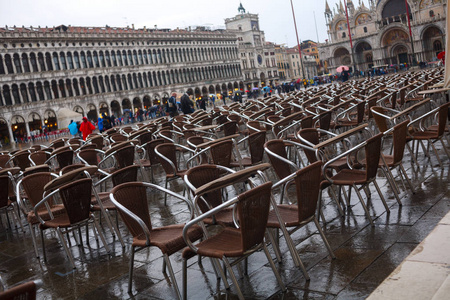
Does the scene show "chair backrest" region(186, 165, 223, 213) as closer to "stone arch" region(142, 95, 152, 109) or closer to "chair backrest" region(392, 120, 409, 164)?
"chair backrest" region(392, 120, 409, 164)

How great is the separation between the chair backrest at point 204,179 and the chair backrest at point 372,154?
138 cm

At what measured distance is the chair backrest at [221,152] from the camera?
5.90 meters

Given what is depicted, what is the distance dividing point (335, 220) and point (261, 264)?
1.18m

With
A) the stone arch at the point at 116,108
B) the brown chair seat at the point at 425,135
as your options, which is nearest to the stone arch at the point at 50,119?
the stone arch at the point at 116,108

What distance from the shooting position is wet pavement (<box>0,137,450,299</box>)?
3.39 meters

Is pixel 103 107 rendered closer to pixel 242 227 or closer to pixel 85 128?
pixel 85 128

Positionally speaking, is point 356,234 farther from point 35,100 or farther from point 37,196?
point 35,100

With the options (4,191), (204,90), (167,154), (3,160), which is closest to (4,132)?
(204,90)

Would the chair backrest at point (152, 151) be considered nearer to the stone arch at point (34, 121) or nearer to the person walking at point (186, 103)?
the person walking at point (186, 103)

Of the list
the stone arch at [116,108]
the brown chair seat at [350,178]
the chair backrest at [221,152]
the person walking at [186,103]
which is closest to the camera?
the brown chair seat at [350,178]

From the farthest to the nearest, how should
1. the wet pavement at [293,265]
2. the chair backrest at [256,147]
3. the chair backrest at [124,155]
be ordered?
the chair backrest at [124,155], the chair backrest at [256,147], the wet pavement at [293,265]

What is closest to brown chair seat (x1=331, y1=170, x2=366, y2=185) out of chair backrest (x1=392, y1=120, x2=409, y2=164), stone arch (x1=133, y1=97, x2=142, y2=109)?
chair backrest (x1=392, y1=120, x2=409, y2=164)

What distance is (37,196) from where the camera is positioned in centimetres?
540

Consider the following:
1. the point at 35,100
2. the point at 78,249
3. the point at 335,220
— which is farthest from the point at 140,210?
the point at 35,100
